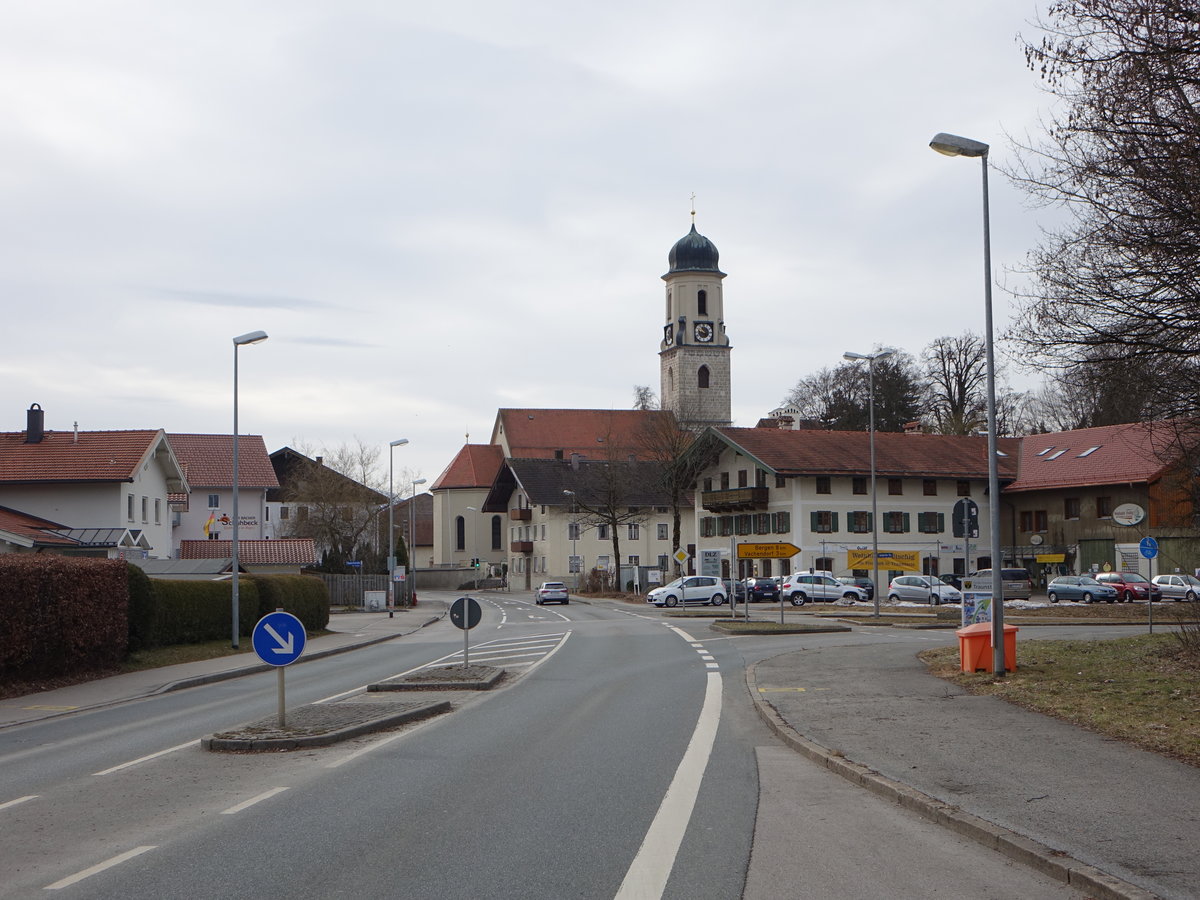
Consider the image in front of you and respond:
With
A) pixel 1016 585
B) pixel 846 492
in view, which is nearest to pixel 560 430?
pixel 846 492

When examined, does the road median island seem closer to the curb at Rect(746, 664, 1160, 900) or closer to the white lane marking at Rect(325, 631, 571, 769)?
the white lane marking at Rect(325, 631, 571, 769)

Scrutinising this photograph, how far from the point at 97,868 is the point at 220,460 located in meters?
70.6

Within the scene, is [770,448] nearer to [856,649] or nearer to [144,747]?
[856,649]

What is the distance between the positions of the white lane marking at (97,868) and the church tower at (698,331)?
114105 mm

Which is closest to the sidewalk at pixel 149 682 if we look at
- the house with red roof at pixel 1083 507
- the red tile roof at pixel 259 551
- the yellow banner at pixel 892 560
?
the yellow banner at pixel 892 560

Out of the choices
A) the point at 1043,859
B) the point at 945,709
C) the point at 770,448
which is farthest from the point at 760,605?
the point at 1043,859

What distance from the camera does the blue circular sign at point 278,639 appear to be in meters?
12.9

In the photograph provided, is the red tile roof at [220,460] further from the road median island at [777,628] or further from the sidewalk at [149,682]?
the road median island at [777,628]

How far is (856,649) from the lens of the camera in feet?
82.8

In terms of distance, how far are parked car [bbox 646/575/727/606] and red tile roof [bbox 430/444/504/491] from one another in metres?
59.0

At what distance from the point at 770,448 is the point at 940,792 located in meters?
59.6

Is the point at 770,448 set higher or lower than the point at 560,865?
higher

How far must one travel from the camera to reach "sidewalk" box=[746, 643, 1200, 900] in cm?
692

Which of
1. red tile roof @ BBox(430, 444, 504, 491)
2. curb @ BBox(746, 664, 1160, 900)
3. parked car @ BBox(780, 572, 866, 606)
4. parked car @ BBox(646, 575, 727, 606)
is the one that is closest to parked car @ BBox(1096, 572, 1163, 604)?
parked car @ BBox(780, 572, 866, 606)
